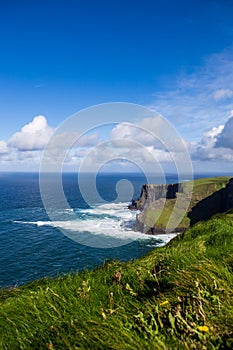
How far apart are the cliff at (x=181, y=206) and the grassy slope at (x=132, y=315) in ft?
339

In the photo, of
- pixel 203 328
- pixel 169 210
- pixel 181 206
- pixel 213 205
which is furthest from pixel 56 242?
pixel 203 328

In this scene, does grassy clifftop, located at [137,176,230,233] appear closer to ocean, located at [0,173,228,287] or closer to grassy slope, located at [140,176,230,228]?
grassy slope, located at [140,176,230,228]

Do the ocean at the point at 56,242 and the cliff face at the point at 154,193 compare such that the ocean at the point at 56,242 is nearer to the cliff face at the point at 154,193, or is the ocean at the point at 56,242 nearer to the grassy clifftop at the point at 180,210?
the grassy clifftop at the point at 180,210

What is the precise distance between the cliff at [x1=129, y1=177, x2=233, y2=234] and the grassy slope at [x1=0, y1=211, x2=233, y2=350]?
339 ft

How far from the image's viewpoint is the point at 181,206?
5556 inches

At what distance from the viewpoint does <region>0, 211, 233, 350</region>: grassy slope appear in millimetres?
2805

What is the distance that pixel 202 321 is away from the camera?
10.2ft

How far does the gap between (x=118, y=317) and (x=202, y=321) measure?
0.97 m

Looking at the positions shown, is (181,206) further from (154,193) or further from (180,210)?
(154,193)

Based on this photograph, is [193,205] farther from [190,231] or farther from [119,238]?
[190,231]

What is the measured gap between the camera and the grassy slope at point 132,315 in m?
2.80

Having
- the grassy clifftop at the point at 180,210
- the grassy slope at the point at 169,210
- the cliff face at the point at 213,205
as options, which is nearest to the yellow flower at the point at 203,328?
the grassy clifftop at the point at 180,210

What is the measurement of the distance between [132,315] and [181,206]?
142172 millimetres

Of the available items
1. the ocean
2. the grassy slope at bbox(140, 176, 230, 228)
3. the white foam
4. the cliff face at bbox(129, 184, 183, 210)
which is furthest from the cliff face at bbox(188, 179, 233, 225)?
the ocean
